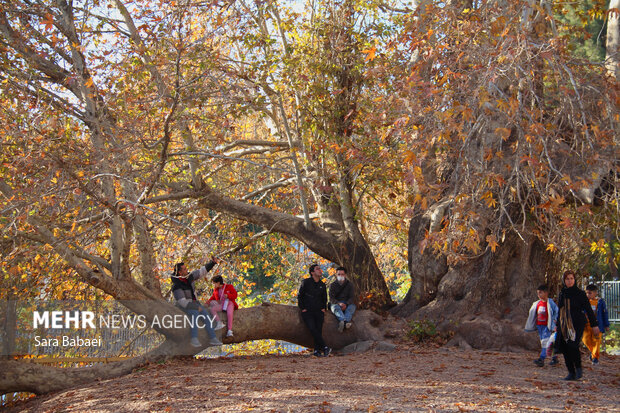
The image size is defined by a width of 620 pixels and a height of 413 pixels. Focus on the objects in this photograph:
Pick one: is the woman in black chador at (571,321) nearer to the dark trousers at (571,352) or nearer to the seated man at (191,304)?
the dark trousers at (571,352)

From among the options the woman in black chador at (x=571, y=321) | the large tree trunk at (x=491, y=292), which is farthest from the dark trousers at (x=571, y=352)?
the large tree trunk at (x=491, y=292)

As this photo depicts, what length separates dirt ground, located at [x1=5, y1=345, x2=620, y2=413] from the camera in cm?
680

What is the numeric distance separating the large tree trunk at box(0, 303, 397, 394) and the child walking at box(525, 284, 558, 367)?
11.1 feet

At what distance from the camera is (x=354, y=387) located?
7656mm

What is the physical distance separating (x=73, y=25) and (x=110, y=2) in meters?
1.87

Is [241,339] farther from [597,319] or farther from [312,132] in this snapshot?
[597,319]

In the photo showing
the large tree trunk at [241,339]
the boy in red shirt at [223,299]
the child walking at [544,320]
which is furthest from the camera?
the boy in red shirt at [223,299]

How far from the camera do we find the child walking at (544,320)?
9.34 metres

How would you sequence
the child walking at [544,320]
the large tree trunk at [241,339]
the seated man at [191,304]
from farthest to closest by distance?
1. the seated man at [191,304]
2. the large tree trunk at [241,339]
3. the child walking at [544,320]

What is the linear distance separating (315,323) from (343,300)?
78 centimetres

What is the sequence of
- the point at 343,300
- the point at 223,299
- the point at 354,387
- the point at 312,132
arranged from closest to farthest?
the point at 354,387, the point at 223,299, the point at 343,300, the point at 312,132

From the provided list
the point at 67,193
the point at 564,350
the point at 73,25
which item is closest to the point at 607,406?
the point at 564,350

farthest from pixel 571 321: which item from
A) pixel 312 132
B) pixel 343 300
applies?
pixel 312 132

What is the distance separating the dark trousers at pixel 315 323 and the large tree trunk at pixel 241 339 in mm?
572
